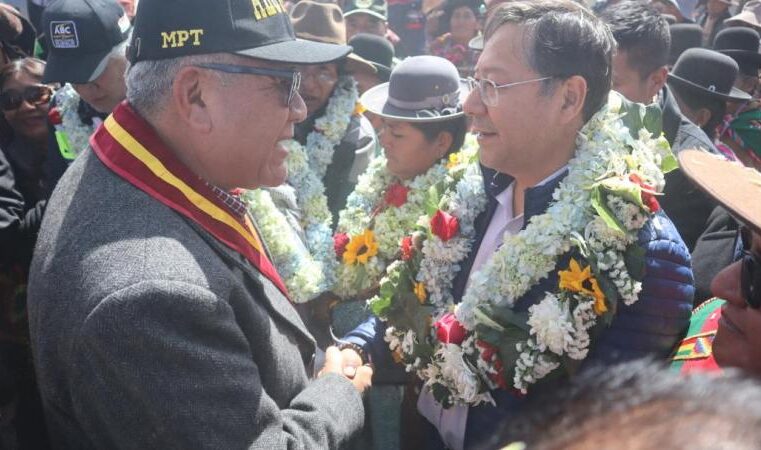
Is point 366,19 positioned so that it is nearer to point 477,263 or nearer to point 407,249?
point 407,249

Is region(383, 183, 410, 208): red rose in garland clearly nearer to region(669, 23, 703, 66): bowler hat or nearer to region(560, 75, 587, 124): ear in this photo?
region(560, 75, 587, 124): ear

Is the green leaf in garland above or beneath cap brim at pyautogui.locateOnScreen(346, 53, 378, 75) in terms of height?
above

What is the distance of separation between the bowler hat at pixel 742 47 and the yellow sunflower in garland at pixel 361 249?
13.9ft

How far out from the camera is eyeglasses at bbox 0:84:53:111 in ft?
13.2

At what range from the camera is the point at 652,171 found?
2.35m

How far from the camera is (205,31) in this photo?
1777 mm

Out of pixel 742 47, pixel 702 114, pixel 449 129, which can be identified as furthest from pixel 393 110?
pixel 742 47

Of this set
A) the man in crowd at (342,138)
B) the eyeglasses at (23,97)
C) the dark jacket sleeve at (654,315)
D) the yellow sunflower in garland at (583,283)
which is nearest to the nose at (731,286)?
the dark jacket sleeve at (654,315)

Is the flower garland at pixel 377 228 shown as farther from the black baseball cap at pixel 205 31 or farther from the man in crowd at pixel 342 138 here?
the black baseball cap at pixel 205 31

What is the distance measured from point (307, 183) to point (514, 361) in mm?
2210

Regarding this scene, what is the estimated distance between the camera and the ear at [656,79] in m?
4.03

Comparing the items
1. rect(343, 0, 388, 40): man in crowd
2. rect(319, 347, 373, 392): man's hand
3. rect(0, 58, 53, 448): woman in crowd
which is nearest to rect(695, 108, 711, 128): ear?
rect(319, 347, 373, 392): man's hand

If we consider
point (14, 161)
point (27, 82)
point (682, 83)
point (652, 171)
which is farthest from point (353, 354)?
point (682, 83)

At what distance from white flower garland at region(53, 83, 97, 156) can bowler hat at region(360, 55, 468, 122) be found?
1.68m
